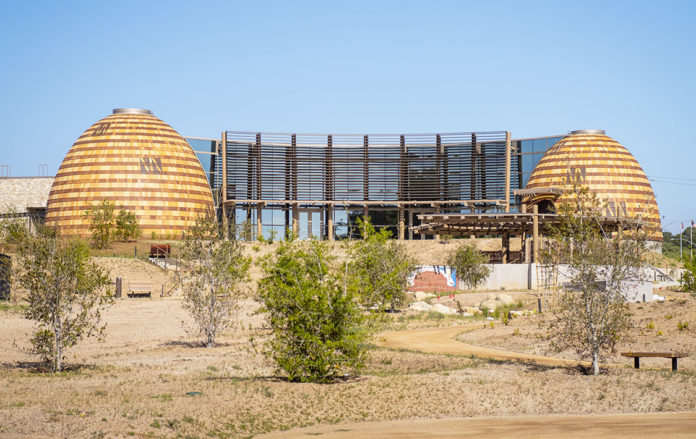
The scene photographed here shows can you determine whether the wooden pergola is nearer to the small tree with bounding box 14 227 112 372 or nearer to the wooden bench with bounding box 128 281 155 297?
the wooden bench with bounding box 128 281 155 297

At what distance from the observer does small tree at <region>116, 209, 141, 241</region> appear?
221 feet

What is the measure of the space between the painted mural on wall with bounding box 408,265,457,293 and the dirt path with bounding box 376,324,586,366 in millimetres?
17661

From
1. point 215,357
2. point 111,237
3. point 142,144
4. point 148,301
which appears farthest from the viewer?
point 142,144

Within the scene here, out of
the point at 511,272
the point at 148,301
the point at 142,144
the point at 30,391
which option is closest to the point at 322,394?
the point at 30,391

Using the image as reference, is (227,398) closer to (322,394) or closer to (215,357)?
(322,394)

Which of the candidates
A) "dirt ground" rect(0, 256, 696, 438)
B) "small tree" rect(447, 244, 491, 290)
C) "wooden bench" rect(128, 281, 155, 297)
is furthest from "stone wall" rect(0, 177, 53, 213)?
"dirt ground" rect(0, 256, 696, 438)

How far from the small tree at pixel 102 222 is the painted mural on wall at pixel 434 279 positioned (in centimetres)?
2740

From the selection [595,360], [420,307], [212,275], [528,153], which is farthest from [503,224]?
[595,360]

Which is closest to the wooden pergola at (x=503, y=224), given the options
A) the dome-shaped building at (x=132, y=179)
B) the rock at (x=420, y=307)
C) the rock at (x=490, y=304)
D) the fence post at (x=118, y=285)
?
the rock at (x=490, y=304)

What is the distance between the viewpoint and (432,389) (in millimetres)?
17578

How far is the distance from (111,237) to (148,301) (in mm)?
27928

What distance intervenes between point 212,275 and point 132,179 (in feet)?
162

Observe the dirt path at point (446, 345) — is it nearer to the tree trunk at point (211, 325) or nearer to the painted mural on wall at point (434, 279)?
the tree trunk at point (211, 325)

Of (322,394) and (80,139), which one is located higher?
(80,139)
